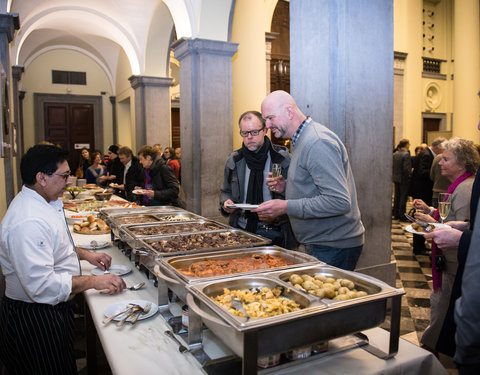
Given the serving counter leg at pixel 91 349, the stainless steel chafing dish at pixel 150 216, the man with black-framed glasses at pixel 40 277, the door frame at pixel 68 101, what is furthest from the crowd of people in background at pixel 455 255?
the door frame at pixel 68 101

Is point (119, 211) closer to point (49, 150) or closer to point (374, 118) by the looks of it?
point (49, 150)

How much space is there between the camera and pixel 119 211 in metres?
3.59

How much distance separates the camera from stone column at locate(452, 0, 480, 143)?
11781 millimetres

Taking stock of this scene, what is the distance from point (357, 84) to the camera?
3.15 meters

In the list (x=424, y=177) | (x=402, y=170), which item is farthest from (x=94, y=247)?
(x=402, y=170)

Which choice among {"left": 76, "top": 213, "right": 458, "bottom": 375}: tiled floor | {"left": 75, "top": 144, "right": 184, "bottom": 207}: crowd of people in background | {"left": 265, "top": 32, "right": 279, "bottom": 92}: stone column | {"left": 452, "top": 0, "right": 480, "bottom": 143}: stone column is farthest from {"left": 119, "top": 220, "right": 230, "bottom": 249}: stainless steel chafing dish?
{"left": 452, "top": 0, "right": 480, "bottom": 143}: stone column

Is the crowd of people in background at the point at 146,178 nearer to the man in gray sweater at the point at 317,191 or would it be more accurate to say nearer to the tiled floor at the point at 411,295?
the tiled floor at the point at 411,295

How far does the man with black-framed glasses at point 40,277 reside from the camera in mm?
1760

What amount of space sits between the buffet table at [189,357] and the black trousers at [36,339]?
0.35 metres

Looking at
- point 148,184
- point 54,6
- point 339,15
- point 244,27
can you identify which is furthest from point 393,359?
point 54,6

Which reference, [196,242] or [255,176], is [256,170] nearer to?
[255,176]

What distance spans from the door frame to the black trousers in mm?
13080

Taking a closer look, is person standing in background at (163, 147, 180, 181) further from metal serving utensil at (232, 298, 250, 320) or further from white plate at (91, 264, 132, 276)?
metal serving utensil at (232, 298, 250, 320)

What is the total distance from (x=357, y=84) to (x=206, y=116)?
11.1 ft
